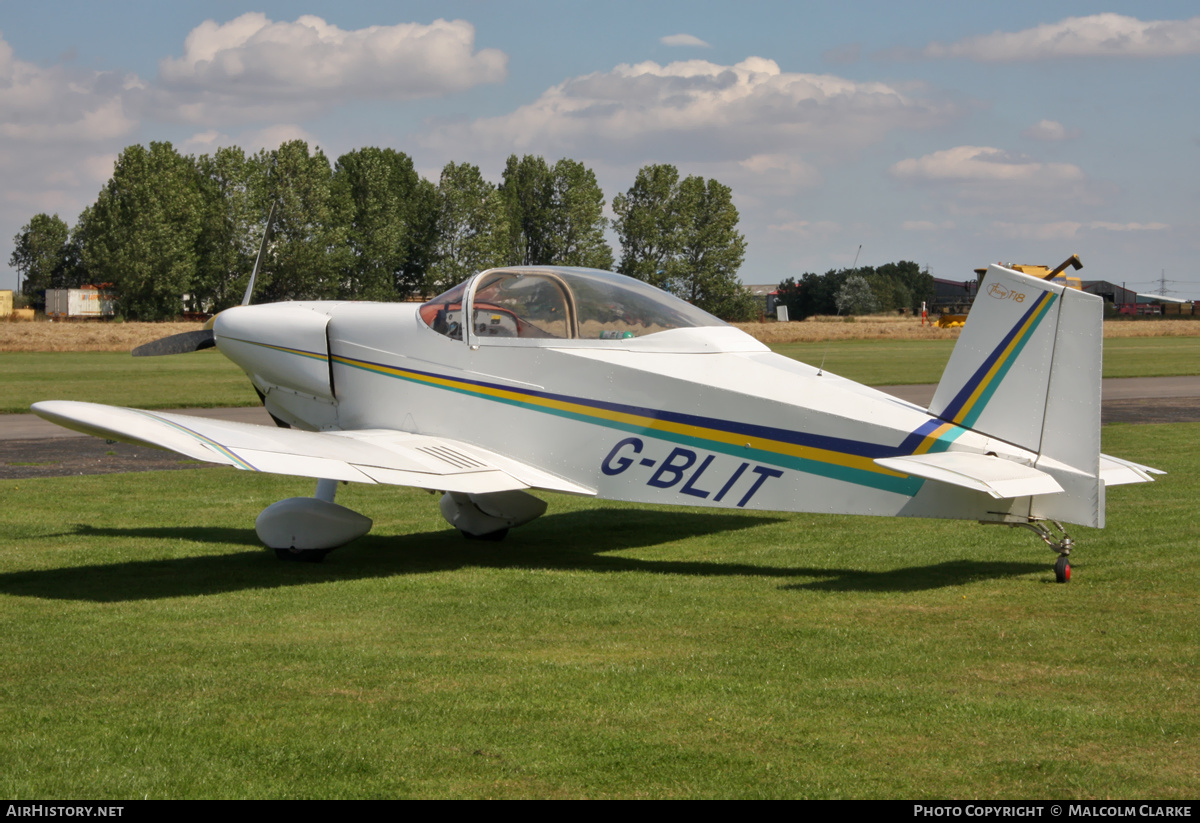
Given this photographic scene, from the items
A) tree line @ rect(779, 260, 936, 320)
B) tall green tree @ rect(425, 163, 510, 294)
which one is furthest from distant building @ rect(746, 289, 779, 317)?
tall green tree @ rect(425, 163, 510, 294)

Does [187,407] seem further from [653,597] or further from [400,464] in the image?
[653,597]

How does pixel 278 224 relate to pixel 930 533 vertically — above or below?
above

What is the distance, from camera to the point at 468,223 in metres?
66.1

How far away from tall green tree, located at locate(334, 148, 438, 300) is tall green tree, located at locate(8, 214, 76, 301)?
2661 inches

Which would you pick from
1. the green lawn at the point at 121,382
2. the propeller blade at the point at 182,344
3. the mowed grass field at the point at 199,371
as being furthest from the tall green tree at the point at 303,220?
the propeller blade at the point at 182,344

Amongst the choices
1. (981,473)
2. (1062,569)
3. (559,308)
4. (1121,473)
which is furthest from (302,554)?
(1121,473)

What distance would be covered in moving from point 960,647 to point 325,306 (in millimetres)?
6555

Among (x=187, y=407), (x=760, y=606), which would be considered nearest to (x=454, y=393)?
(x=760, y=606)

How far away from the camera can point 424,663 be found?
18.5ft

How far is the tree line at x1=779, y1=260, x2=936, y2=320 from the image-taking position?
94062 millimetres

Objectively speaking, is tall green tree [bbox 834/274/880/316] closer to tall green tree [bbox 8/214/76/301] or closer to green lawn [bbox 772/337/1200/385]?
green lawn [bbox 772/337/1200/385]

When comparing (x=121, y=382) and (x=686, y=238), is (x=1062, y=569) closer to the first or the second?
(x=121, y=382)

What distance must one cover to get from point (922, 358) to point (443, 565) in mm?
34150

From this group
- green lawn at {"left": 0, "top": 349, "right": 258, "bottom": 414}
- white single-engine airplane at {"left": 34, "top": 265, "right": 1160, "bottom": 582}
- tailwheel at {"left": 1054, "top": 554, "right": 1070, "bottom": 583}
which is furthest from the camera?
green lawn at {"left": 0, "top": 349, "right": 258, "bottom": 414}
